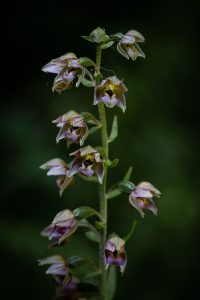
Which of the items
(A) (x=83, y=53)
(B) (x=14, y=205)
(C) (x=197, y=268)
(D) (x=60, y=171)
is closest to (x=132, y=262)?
(C) (x=197, y=268)

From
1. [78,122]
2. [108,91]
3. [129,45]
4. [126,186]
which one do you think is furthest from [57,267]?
[129,45]

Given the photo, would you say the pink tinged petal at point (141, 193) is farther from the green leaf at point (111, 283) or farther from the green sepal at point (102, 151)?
the green leaf at point (111, 283)

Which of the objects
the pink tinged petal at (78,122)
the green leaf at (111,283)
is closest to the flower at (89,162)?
the pink tinged petal at (78,122)

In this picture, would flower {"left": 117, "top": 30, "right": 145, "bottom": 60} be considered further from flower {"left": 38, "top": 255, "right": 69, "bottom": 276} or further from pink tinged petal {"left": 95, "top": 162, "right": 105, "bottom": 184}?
flower {"left": 38, "top": 255, "right": 69, "bottom": 276}

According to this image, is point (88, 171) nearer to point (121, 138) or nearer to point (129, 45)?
point (129, 45)

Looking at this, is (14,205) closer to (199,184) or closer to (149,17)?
(199,184)

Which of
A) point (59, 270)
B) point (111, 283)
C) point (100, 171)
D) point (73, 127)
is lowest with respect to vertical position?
point (111, 283)
